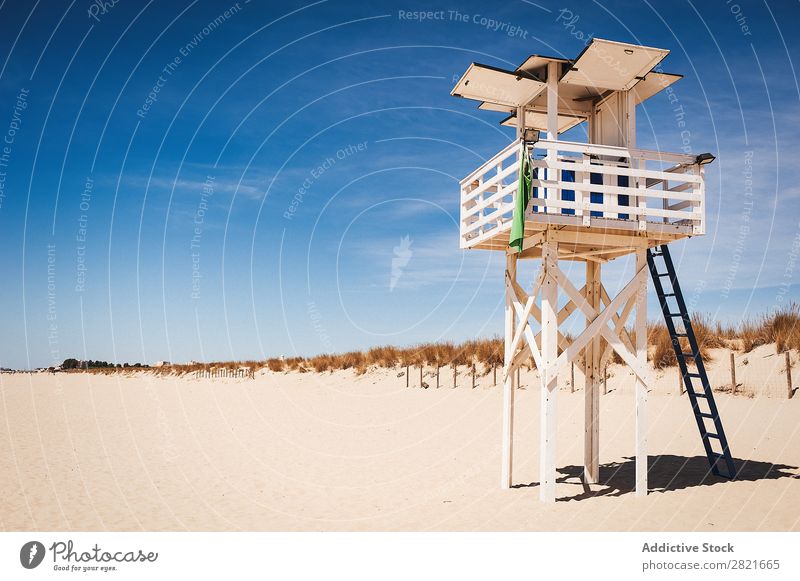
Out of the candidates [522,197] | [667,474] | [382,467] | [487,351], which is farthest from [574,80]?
[487,351]

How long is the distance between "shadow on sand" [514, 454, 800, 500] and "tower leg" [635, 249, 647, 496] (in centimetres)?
70

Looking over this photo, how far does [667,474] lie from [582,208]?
21.5 ft

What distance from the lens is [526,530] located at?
9.38 meters

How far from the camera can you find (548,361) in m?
10.6

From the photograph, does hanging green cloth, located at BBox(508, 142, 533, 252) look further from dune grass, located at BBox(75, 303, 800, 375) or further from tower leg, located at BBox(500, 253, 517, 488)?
dune grass, located at BBox(75, 303, 800, 375)

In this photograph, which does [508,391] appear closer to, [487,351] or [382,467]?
[382,467]

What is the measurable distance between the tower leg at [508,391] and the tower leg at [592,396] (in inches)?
61.1

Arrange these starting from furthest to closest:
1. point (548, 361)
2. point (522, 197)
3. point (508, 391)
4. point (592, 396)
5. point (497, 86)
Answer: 1. point (592, 396)
2. point (508, 391)
3. point (497, 86)
4. point (548, 361)
5. point (522, 197)

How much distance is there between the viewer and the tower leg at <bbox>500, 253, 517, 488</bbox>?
40.0 ft

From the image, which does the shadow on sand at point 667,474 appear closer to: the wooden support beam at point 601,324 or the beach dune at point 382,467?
the beach dune at point 382,467

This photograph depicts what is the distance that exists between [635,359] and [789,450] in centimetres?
676

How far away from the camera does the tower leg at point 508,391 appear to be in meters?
12.2

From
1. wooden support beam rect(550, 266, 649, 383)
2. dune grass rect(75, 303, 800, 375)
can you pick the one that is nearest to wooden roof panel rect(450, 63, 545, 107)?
wooden support beam rect(550, 266, 649, 383)

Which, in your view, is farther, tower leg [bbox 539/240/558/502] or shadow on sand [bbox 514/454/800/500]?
shadow on sand [bbox 514/454/800/500]
